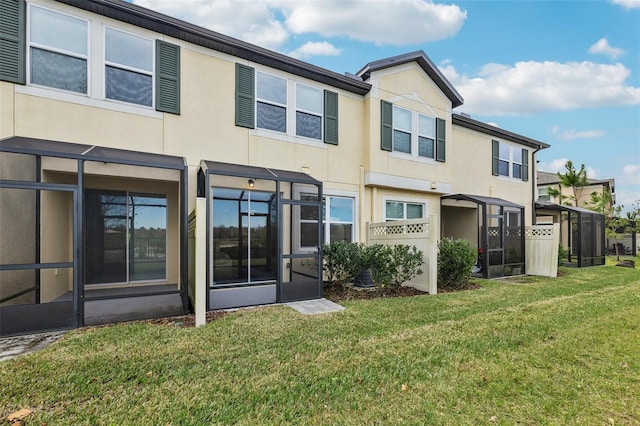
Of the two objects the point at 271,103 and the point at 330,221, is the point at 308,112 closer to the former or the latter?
the point at 271,103

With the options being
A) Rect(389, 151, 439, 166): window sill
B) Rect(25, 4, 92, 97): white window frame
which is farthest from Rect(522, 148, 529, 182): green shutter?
Rect(25, 4, 92, 97): white window frame

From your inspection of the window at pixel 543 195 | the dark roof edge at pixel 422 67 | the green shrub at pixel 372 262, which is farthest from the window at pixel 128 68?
the window at pixel 543 195

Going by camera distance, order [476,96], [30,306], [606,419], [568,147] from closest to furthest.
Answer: [606,419] → [30,306] → [568,147] → [476,96]

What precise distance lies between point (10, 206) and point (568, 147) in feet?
96.4

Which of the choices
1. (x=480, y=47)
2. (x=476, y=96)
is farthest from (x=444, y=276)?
(x=476, y=96)

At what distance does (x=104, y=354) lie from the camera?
12.8 feet

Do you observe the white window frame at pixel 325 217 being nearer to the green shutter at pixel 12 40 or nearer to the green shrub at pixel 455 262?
the green shrub at pixel 455 262

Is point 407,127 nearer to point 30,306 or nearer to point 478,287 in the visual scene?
point 478,287

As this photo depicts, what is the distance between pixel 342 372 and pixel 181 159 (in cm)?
541

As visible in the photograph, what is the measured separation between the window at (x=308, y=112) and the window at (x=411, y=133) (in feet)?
7.06

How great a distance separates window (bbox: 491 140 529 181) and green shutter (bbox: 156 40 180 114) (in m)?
12.6

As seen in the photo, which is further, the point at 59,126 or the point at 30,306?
the point at 59,126

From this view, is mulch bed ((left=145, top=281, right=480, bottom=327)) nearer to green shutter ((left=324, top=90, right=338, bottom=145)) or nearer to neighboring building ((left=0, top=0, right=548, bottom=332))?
neighboring building ((left=0, top=0, right=548, bottom=332))

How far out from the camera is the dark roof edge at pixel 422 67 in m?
9.73
